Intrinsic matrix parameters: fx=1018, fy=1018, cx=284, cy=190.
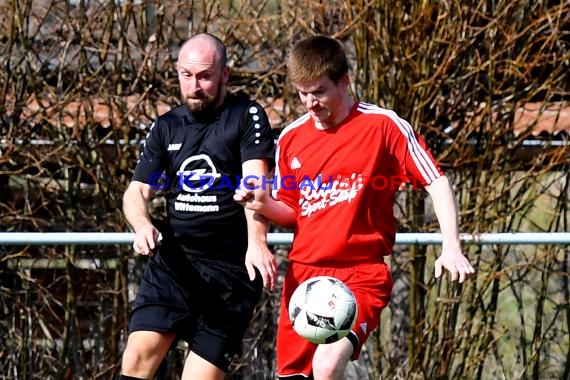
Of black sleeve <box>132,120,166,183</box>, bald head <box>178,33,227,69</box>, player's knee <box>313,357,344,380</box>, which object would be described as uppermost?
bald head <box>178,33,227,69</box>

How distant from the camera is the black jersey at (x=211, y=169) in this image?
5.02 metres

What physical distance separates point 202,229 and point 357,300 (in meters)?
0.89

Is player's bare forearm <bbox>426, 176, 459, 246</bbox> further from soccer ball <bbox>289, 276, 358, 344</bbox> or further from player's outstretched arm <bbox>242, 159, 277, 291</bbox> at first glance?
player's outstretched arm <bbox>242, 159, 277, 291</bbox>

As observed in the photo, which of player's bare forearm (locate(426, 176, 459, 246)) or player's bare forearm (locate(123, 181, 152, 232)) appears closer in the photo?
player's bare forearm (locate(426, 176, 459, 246))

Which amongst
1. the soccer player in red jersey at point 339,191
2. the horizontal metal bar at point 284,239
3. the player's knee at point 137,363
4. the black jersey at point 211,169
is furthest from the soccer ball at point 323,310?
the horizontal metal bar at point 284,239

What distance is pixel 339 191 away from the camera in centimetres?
476

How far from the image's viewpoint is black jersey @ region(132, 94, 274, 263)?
502 cm

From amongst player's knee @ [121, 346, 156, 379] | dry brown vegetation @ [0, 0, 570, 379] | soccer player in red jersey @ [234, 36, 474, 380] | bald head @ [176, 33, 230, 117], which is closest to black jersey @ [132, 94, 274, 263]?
bald head @ [176, 33, 230, 117]

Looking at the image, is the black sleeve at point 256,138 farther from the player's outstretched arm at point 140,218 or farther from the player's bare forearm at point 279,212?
the player's outstretched arm at point 140,218

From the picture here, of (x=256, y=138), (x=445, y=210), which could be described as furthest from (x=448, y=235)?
(x=256, y=138)

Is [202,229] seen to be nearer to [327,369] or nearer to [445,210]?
[327,369]

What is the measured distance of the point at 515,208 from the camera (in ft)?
23.3

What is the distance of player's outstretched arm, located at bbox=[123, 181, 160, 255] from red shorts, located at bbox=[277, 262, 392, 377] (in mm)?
697

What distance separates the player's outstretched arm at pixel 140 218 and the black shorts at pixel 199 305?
0.86 feet
